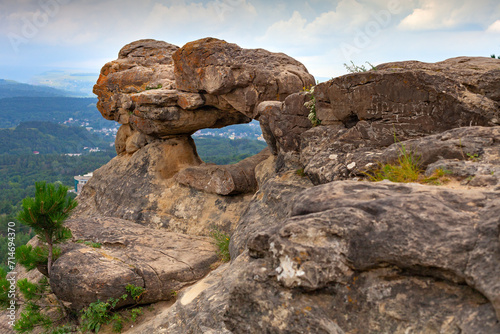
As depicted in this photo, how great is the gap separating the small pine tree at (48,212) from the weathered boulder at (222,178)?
5.11m

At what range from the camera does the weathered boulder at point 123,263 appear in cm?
820

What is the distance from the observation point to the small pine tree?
26.6ft

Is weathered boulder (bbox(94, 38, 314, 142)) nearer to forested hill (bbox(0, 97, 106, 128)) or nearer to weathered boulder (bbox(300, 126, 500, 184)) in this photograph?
weathered boulder (bbox(300, 126, 500, 184))

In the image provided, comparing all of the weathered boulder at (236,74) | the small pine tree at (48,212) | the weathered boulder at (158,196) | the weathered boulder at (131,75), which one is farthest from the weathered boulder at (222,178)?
the small pine tree at (48,212)

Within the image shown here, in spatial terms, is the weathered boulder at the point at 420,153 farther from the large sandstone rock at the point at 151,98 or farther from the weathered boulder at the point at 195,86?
the large sandstone rock at the point at 151,98

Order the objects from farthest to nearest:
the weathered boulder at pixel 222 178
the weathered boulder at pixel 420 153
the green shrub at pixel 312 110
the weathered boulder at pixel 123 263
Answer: the weathered boulder at pixel 222 178
the green shrub at pixel 312 110
the weathered boulder at pixel 123 263
the weathered boulder at pixel 420 153

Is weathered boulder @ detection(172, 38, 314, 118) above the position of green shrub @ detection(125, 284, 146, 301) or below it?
above

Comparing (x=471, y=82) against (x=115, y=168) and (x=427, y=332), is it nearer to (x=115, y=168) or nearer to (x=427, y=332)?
(x=427, y=332)

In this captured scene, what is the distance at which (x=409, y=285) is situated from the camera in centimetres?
381

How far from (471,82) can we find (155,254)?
7.67 metres

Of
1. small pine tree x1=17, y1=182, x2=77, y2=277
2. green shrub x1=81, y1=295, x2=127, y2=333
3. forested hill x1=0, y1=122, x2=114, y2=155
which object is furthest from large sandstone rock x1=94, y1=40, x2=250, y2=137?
forested hill x1=0, y1=122, x2=114, y2=155

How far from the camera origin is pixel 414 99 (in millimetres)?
7238

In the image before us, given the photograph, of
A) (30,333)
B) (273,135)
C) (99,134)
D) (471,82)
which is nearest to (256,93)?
(273,135)

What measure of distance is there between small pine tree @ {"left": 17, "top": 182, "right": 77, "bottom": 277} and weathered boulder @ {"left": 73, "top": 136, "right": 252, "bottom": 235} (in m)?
4.41
